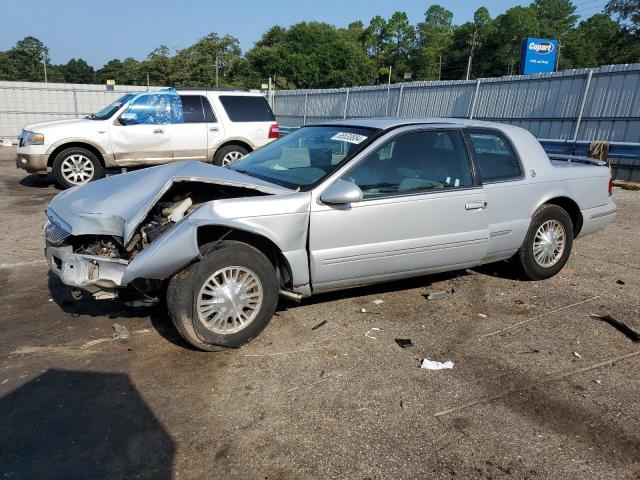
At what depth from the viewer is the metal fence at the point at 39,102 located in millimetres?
21219

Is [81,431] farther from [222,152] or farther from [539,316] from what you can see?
[222,152]

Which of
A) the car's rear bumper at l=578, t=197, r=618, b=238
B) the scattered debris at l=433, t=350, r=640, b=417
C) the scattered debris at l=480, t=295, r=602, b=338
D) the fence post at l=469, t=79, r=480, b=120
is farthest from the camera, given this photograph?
the fence post at l=469, t=79, r=480, b=120

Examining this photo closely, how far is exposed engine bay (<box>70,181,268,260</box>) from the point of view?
3795 millimetres

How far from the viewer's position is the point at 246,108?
11.1m

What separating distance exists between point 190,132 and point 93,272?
7.33 metres

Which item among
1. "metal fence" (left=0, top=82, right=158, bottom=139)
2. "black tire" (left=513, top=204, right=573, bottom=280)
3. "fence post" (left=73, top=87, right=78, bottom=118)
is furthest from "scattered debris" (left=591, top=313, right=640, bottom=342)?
"fence post" (left=73, top=87, right=78, bottom=118)

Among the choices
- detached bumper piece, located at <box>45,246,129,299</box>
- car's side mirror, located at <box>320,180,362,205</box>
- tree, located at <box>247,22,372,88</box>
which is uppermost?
tree, located at <box>247,22,372,88</box>

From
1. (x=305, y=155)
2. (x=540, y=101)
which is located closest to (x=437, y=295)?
(x=305, y=155)

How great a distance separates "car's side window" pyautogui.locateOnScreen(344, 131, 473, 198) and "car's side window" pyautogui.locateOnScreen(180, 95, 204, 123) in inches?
277

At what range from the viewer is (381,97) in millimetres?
20422

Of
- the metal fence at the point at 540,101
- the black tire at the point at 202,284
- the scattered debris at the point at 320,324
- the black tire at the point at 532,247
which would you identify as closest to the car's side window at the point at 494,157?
the black tire at the point at 532,247

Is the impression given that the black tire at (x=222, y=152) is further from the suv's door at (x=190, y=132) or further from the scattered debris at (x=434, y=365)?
the scattered debris at (x=434, y=365)

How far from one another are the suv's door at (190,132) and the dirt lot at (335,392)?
5.83m

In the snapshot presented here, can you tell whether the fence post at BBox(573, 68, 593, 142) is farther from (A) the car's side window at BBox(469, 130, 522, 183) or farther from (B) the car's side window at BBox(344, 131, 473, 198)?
(B) the car's side window at BBox(344, 131, 473, 198)
